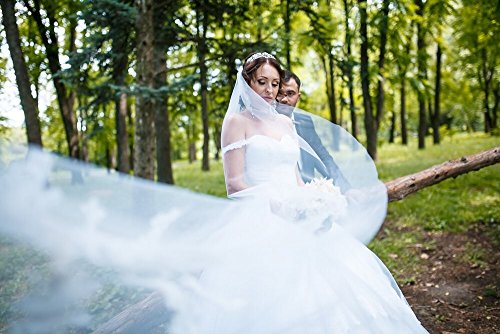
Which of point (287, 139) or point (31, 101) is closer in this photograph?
point (287, 139)

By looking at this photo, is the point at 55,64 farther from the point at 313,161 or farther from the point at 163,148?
the point at 313,161

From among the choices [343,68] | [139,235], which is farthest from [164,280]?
[343,68]

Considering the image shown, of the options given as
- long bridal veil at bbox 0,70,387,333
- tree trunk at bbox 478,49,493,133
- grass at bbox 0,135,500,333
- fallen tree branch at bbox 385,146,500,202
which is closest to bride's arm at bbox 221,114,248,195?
long bridal veil at bbox 0,70,387,333

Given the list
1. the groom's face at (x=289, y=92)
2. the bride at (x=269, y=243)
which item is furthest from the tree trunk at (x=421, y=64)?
the bride at (x=269, y=243)

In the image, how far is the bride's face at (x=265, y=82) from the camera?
2736 mm

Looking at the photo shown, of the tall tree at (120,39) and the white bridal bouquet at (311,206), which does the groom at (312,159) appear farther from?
the tall tree at (120,39)

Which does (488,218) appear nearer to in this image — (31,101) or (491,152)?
(491,152)

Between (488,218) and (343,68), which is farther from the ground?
(343,68)

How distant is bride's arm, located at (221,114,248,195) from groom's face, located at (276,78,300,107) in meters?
1.25

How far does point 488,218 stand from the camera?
6281 millimetres

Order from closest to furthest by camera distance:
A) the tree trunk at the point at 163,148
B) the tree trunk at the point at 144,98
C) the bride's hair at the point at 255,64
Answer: the bride's hair at the point at 255,64 → the tree trunk at the point at 144,98 → the tree trunk at the point at 163,148

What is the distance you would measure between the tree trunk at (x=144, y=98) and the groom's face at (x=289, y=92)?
2.34m

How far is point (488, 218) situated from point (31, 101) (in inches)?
302

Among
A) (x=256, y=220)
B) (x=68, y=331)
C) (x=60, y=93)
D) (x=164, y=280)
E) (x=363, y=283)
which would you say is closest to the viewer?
(x=363, y=283)
